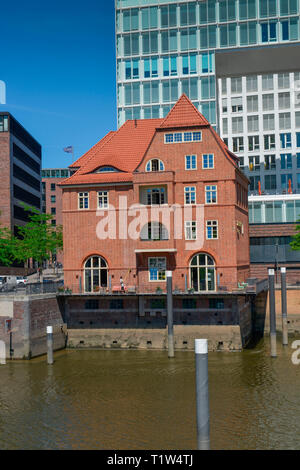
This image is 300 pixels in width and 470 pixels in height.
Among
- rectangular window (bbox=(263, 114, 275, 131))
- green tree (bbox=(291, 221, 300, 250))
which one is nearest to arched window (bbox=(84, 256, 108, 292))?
green tree (bbox=(291, 221, 300, 250))

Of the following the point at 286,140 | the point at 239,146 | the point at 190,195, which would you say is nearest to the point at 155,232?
the point at 190,195

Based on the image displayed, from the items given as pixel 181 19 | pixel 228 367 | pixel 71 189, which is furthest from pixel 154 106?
pixel 228 367

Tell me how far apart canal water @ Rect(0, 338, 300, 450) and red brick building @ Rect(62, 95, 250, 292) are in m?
7.60

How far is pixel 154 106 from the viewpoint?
10488 cm

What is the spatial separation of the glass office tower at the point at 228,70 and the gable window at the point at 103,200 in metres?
57.2

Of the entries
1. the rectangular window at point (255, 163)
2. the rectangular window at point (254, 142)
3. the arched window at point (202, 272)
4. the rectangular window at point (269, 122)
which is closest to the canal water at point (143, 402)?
the arched window at point (202, 272)

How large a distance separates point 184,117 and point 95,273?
15.8 metres

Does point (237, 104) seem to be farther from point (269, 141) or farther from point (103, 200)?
point (103, 200)

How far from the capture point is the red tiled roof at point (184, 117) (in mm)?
48438

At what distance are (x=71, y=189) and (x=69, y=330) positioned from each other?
12.5 meters

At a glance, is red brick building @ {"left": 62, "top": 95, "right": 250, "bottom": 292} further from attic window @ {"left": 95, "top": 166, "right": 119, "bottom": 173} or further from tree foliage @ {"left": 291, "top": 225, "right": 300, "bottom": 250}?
tree foliage @ {"left": 291, "top": 225, "right": 300, "bottom": 250}

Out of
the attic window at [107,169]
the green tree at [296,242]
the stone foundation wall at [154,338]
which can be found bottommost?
the stone foundation wall at [154,338]

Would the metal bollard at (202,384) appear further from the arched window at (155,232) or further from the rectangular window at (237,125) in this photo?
the rectangular window at (237,125)

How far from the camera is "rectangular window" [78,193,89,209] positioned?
50.3m
